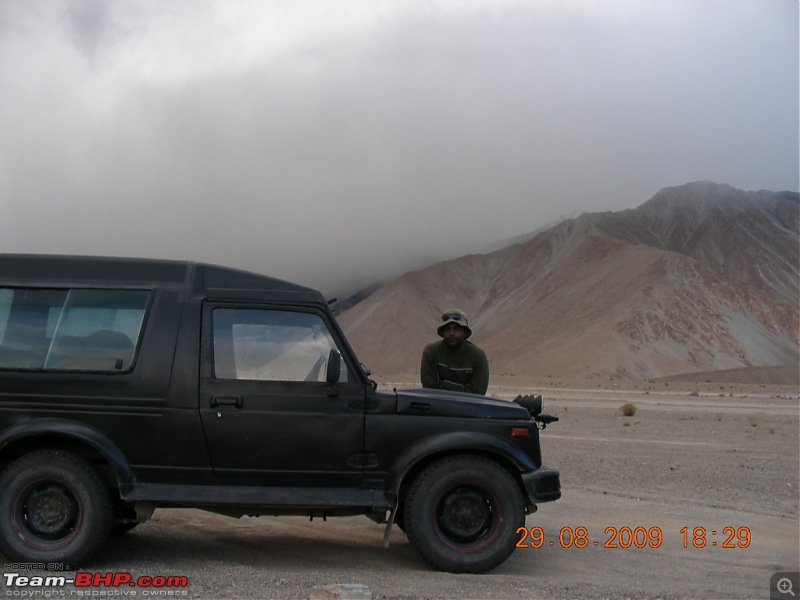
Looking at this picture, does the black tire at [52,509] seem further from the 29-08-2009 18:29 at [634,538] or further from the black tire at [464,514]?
the 29-08-2009 18:29 at [634,538]

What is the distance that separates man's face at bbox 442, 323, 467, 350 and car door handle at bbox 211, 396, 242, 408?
2.50 metres

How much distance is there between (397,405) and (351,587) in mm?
1709

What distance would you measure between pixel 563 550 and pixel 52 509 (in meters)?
4.67

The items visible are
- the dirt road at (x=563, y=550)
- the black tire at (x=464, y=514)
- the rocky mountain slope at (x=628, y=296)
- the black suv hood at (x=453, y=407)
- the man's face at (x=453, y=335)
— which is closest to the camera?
the dirt road at (x=563, y=550)

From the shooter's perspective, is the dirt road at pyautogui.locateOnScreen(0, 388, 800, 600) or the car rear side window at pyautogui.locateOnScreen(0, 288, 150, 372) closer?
the dirt road at pyautogui.locateOnScreen(0, 388, 800, 600)

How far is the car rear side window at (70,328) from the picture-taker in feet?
25.0

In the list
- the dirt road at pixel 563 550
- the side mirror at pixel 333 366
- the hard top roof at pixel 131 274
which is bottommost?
the dirt road at pixel 563 550

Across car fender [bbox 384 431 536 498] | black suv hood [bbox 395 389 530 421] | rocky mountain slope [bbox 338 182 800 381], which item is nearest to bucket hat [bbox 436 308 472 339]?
black suv hood [bbox 395 389 530 421]

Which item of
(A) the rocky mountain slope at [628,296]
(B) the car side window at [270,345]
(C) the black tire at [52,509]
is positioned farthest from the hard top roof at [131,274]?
(A) the rocky mountain slope at [628,296]

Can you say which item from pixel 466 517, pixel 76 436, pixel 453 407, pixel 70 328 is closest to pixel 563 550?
pixel 466 517

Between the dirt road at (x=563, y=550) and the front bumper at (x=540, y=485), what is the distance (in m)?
0.66

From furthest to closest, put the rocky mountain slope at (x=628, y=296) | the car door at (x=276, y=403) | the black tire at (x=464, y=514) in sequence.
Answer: the rocky mountain slope at (x=628, y=296), the black tire at (x=464, y=514), the car door at (x=276, y=403)

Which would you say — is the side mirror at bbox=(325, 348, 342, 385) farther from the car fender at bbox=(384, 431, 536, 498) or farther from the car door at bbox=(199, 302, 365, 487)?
the car fender at bbox=(384, 431, 536, 498)

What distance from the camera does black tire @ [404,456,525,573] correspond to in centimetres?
769
